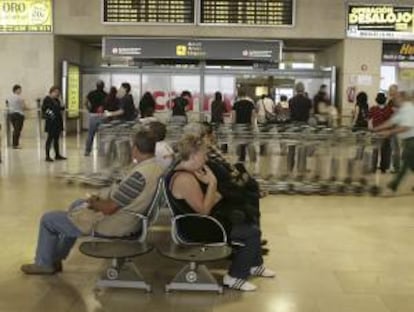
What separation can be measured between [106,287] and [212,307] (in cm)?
80

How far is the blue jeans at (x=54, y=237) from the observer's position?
4773 millimetres

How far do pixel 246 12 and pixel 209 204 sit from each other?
1255 cm

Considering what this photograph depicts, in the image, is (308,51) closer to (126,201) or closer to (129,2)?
(129,2)

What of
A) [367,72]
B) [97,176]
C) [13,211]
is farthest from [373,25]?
[13,211]

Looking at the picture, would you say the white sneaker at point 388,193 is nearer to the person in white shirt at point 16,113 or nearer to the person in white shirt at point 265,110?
the person in white shirt at point 265,110

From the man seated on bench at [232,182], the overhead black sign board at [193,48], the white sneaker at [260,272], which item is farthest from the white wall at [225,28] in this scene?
the white sneaker at [260,272]

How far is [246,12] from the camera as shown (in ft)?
54.0

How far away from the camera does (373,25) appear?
16.7 meters

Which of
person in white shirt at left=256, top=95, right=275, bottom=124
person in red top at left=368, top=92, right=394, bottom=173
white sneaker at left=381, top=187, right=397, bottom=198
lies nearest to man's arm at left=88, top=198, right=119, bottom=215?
white sneaker at left=381, top=187, right=397, bottom=198

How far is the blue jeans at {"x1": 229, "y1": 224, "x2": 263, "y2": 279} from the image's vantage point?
15.6 ft

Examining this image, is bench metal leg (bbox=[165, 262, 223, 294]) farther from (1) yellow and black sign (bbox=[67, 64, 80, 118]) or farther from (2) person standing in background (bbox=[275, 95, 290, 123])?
(1) yellow and black sign (bbox=[67, 64, 80, 118])

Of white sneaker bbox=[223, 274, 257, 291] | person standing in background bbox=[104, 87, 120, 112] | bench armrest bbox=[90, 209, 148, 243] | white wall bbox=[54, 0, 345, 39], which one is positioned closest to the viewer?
bench armrest bbox=[90, 209, 148, 243]

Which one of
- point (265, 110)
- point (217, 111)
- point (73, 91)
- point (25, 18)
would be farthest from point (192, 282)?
point (73, 91)

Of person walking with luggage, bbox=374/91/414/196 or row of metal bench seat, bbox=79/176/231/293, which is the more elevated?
person walking with luggage, bbox=374/91/414/196
